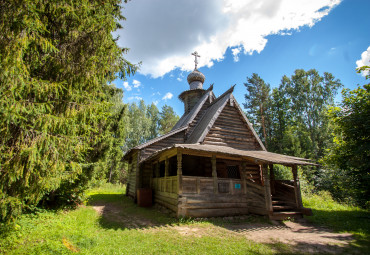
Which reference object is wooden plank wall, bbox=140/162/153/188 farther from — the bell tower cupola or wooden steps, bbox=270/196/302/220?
the bell tower cupola

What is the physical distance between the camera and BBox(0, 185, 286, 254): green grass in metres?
4.70

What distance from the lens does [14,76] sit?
14.3 feet

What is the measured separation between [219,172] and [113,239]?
7.80 m

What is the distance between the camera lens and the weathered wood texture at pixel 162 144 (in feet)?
43.8

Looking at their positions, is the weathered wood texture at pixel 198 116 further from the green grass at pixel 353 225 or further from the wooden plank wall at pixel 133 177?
the green grass at pixel 353 225

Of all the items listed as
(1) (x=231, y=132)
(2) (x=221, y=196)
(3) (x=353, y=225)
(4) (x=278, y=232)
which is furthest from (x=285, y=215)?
(1) (x=231, y=132)

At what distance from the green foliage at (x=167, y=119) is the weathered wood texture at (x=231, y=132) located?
2720 cm

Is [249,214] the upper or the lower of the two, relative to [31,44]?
lower

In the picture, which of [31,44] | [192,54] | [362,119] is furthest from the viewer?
[192,54]

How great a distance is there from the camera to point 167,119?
1624 inches

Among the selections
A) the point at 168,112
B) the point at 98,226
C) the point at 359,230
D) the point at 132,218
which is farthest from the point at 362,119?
the point at 168,112

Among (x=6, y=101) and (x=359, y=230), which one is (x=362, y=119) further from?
(x=6, y=101)

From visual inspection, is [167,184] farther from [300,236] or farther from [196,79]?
[196,79]

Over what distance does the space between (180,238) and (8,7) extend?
25.1 feet
